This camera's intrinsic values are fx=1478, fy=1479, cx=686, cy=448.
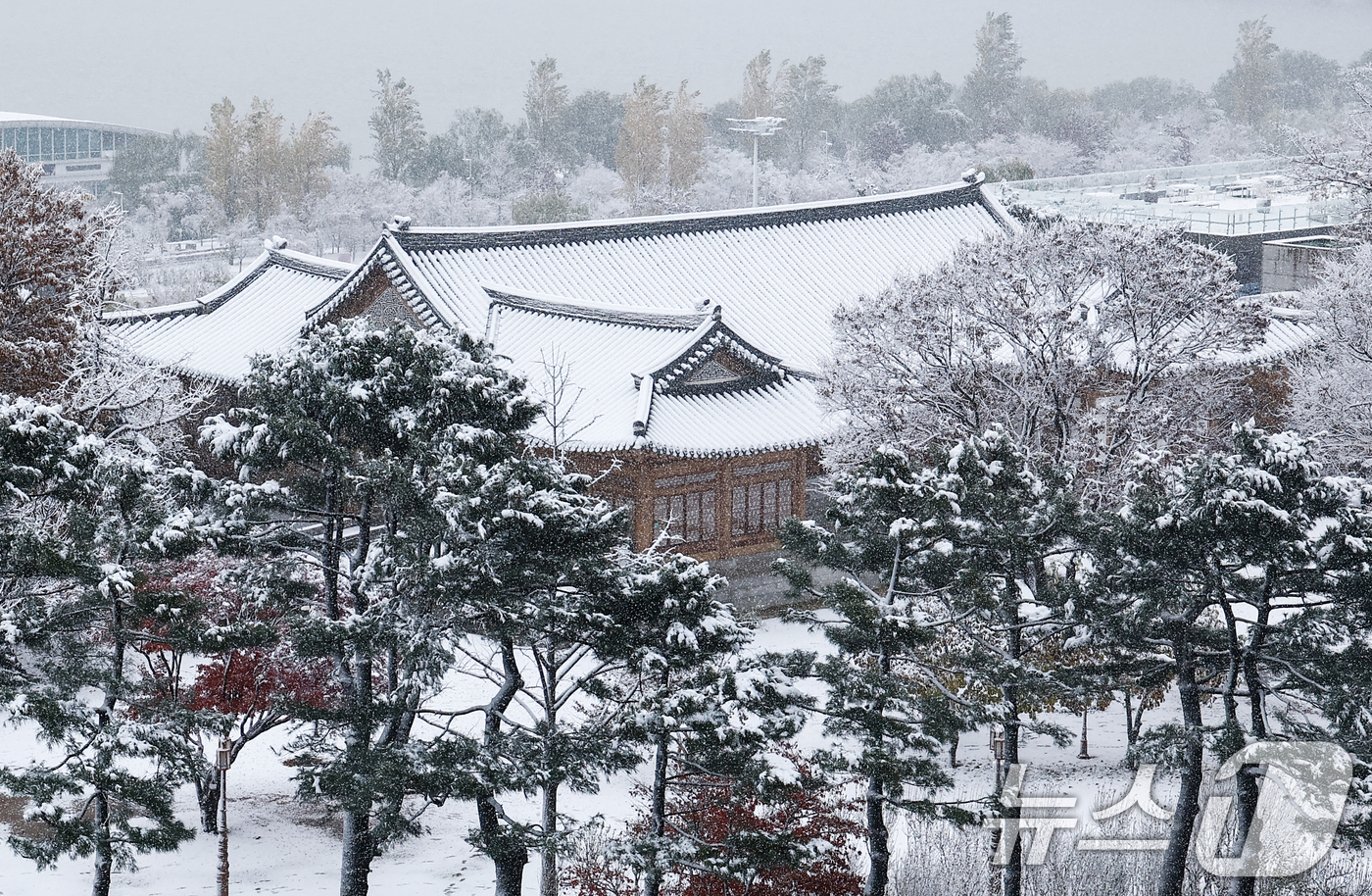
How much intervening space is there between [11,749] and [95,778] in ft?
24.5

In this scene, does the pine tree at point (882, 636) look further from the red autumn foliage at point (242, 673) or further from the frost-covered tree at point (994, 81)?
the frost-covered tree at point (994, 81)

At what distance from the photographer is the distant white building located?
90125mm

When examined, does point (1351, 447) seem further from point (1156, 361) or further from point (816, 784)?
point (816, 784)

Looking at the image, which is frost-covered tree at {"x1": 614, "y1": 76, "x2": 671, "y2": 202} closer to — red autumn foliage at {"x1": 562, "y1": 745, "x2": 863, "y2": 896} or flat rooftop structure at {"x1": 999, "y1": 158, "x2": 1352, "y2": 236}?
flat rooftop structure at {"x1": 999, "y1": 158, "x2": 1352, "y2": 236}

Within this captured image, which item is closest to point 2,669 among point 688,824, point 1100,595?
point 688,824

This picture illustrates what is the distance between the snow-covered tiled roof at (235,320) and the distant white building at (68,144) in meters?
61.2

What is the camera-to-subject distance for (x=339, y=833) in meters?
16.9

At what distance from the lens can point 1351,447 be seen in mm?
21609

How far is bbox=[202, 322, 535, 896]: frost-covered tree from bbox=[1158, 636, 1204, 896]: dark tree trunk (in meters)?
6.37

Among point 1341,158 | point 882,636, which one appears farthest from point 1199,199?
point 882,636

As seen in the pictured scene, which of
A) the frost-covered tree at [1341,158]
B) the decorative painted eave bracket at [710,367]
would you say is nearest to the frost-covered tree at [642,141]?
the decorative painted eave bracket at [710,367]

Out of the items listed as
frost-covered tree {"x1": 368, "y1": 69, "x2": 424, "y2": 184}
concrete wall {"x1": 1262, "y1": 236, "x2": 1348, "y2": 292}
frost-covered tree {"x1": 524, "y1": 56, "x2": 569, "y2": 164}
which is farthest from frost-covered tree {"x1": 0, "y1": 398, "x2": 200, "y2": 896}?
frost-covered tree {"x1": 524, "y1": 56, "x2": 569, "y2": 164}

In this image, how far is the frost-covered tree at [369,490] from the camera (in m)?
12.4

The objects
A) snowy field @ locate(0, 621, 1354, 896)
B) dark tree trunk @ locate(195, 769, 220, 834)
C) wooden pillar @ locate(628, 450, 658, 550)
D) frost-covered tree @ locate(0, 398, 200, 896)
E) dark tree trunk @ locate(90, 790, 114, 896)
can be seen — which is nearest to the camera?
frost-covered tree @ locate(0, 398, 200, 896)
